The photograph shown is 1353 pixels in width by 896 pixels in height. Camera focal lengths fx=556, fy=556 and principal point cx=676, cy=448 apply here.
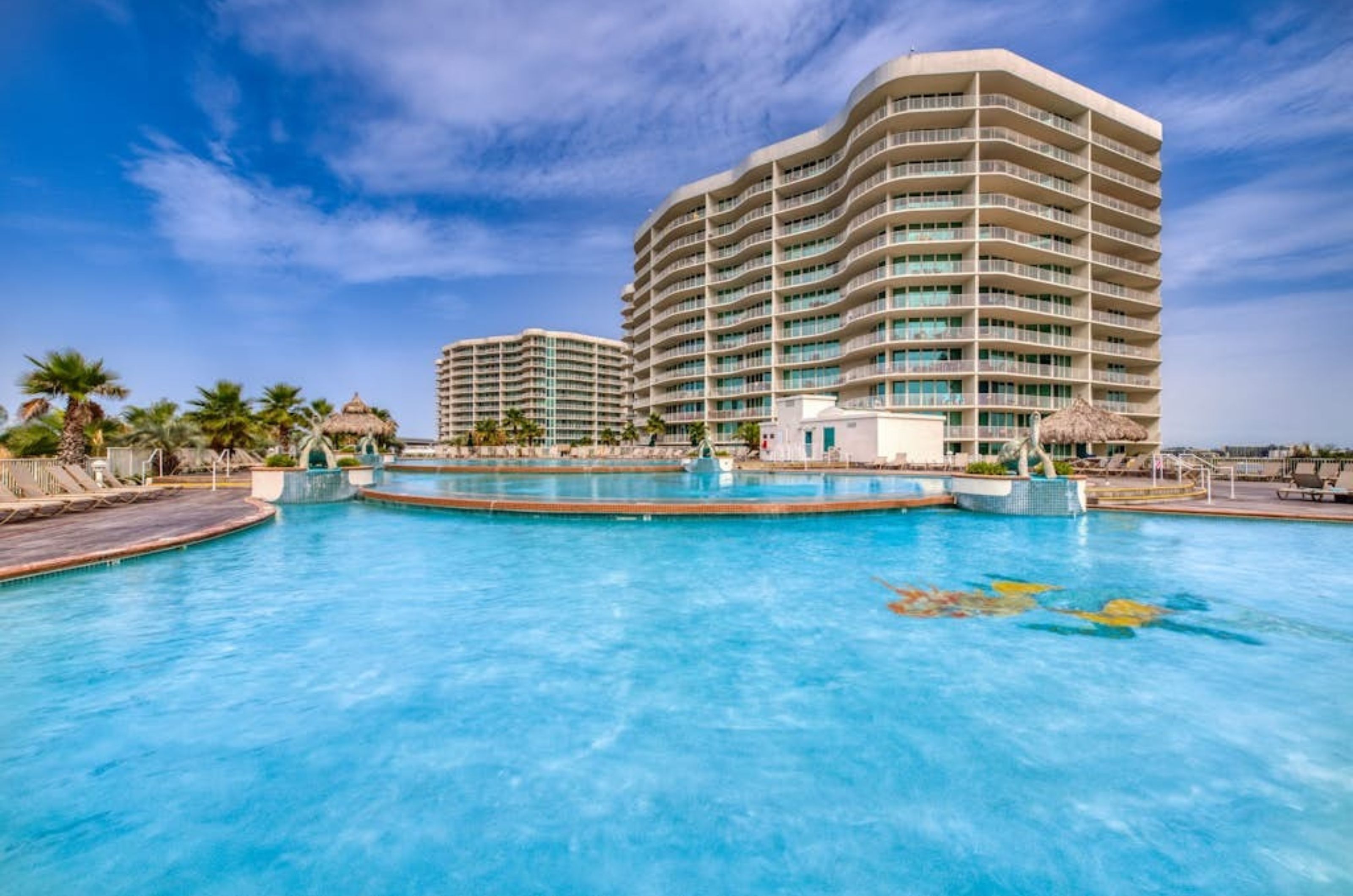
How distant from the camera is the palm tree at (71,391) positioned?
19.5 m

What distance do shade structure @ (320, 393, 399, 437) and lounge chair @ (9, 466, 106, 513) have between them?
792 inches

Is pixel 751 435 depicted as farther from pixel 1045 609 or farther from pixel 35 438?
pixel 35 438

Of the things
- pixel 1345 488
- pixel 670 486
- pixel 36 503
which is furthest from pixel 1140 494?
pixel 36 503

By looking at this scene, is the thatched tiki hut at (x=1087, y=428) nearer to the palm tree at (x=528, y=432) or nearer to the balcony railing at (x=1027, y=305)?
the balcony railing at (x=1027, y=305)

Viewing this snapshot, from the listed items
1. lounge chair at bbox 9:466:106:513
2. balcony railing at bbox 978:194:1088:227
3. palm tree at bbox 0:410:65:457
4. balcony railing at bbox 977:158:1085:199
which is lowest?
lounge chair at bbox 9:466:106:513

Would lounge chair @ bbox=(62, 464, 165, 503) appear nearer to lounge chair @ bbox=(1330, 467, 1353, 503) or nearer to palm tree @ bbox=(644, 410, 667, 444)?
lounge chair @ bbox=(1330, 467, 1353, 503)

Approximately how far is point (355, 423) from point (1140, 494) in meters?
41.2

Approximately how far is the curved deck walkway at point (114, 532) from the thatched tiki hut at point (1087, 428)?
2920 centimetres

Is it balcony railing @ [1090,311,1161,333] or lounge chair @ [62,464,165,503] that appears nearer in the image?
lounge chair @ [62,464,165,503]

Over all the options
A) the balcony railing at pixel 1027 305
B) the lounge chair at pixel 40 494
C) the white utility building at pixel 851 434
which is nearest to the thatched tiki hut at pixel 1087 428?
the white utility building at pixel 851 434

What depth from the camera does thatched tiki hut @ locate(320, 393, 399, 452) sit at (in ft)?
120

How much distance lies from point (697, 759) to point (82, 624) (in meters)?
7.19

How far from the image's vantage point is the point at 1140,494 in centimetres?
1727

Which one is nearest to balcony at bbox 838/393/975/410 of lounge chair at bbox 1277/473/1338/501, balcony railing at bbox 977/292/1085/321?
balcony railing at bbox 977/292/1085/321
